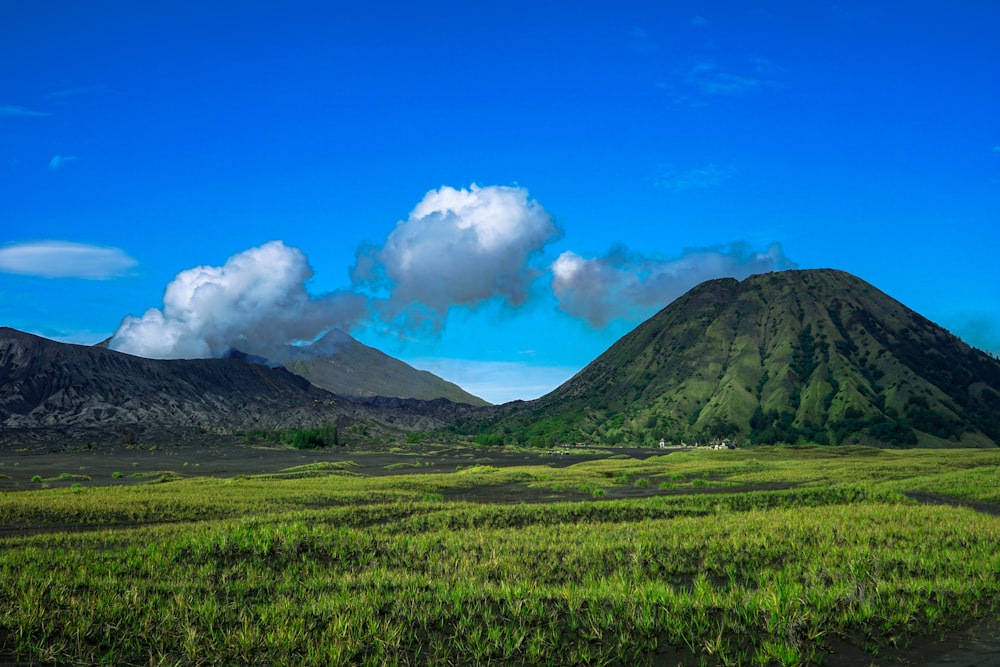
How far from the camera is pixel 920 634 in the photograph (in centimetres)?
1386

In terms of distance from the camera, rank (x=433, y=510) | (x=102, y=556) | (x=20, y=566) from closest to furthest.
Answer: (x=20, y=566) < (x=102, y=556) < (x=433, y=510)

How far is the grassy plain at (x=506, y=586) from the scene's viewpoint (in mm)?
12820

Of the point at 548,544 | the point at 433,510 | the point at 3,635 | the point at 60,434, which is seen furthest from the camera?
the point at 60,434

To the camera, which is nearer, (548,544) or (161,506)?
(548,544)

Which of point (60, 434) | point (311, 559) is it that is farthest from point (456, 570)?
point (60, 434)

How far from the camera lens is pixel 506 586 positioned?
16.8 meters

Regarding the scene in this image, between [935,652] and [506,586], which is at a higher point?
[506,586]

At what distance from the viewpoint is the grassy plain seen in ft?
42.1

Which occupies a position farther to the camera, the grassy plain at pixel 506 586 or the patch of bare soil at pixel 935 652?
the grassy plain at pixel 506 586

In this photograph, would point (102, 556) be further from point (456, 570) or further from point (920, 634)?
point (920, 634)

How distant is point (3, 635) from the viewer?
42.3ft

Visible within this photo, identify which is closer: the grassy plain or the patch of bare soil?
the patch of bare soil

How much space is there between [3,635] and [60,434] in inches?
8380

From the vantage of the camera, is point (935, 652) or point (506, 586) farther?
point (506, 586)
